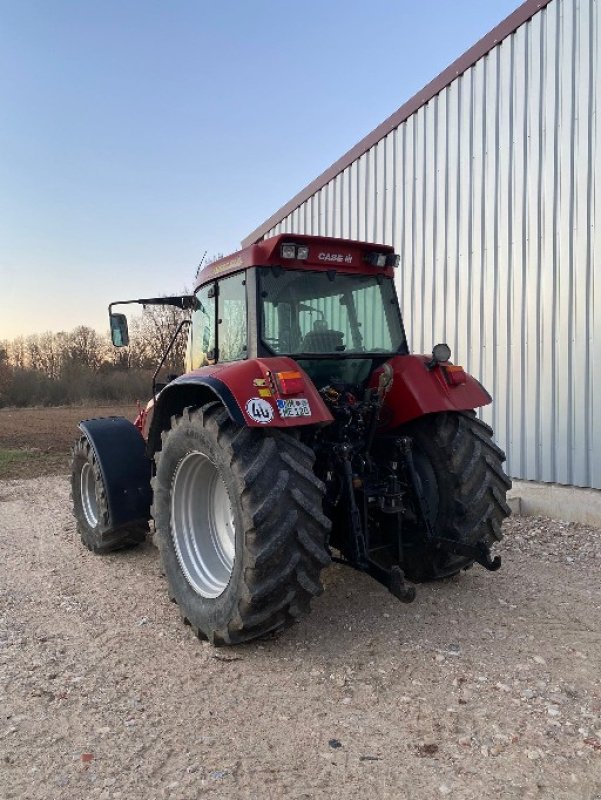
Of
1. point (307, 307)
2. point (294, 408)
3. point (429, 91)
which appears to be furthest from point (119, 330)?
point (429, 91)

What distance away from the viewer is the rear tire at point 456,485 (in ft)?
13.4

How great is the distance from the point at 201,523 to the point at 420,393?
1709 mm

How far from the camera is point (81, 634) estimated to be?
3857 millimetres

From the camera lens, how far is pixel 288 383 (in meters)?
3.37

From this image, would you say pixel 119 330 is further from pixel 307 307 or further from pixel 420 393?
pixel 420 393

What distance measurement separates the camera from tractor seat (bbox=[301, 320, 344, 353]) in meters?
4.10

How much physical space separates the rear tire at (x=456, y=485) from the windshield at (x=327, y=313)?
28.4 inches

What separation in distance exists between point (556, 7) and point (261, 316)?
535cm

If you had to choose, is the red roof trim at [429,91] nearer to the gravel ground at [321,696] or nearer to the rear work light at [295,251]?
the rear work light at [295,251]

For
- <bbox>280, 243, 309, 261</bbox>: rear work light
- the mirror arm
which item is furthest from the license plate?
the mirror arm

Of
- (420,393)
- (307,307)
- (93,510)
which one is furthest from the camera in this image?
(93,510)

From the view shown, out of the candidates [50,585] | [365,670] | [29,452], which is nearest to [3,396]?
[29,452]

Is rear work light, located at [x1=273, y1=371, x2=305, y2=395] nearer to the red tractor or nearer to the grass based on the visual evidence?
the red tractor

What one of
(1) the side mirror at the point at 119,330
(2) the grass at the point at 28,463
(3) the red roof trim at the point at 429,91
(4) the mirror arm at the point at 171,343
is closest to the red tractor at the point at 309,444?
(4) the mirror arm at the point at 171,343
